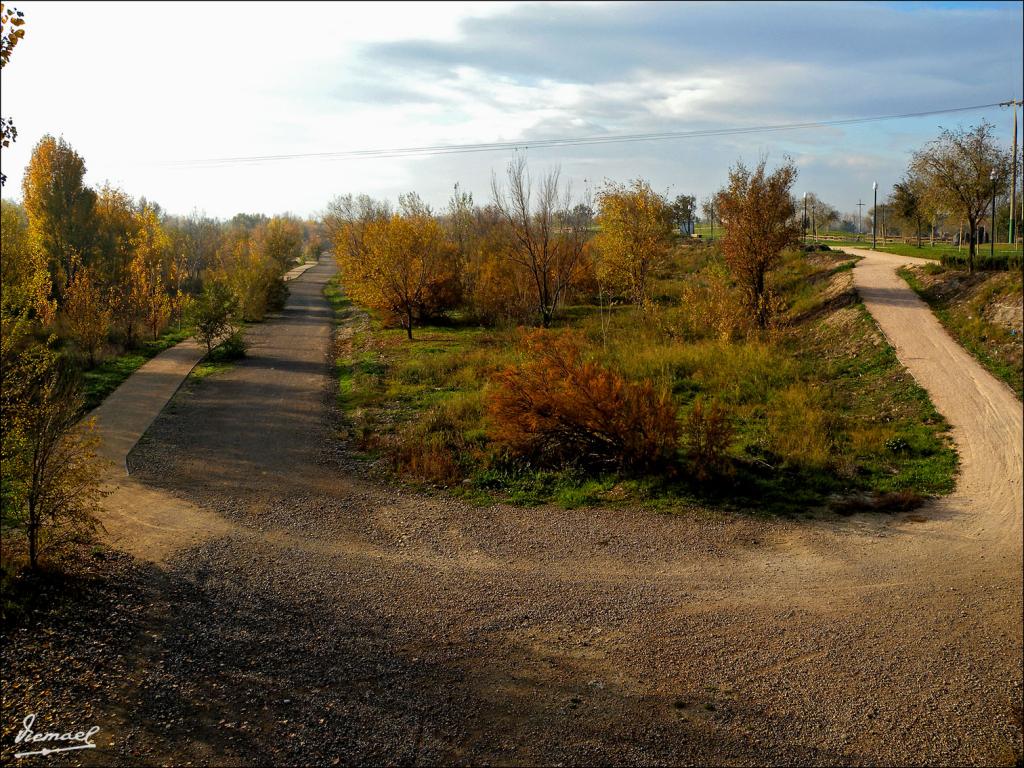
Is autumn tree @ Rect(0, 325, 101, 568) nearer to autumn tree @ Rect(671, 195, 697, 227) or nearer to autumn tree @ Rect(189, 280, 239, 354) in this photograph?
autumn tree @ Rect(189, 280, 239, 354)

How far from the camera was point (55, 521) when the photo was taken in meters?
7.47

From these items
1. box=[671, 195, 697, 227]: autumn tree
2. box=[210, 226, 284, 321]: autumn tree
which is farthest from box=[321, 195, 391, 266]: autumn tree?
box=[671, 195, 697, 227]: autumn tree

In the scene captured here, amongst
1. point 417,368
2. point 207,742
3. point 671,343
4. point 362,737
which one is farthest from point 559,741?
point 671,343

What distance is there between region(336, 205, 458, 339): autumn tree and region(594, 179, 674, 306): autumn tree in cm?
673

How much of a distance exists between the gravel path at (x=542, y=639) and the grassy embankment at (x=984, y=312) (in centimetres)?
623

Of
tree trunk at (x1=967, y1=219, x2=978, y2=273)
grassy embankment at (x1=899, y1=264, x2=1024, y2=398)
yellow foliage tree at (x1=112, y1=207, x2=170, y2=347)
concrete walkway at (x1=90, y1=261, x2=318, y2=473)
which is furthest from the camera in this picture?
yellow foliage tree at (x1=112, y1=207, x2=170, y2=347)

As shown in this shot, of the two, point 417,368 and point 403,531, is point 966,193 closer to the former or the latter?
point 417,368

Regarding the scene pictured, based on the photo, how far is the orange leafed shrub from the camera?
10672 millimetres

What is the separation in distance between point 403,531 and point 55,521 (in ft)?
12.2

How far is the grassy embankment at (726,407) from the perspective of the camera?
10188 mm

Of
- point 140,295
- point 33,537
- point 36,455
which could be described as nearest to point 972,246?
point 36,455

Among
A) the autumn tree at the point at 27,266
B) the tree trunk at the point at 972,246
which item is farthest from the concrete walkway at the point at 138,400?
the tree trunk at the point at 972,246

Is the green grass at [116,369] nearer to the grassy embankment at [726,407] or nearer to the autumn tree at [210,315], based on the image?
the autumn tree at [210,315]

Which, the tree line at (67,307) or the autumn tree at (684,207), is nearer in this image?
the tree line at (67,307)
